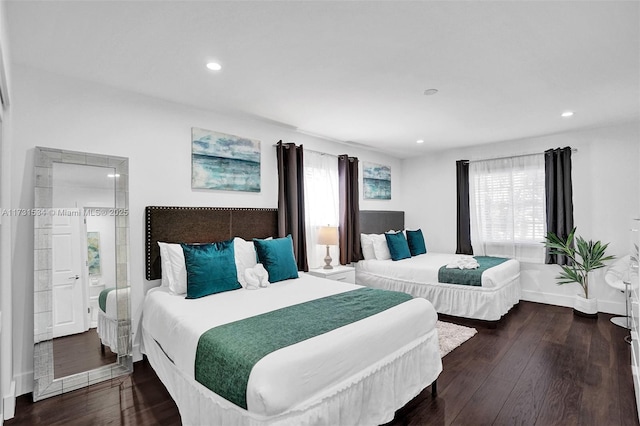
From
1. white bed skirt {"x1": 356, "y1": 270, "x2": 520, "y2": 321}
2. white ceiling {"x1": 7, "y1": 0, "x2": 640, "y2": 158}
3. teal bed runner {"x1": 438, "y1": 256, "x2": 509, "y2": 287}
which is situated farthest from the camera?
teal bed runner {"x1": 438, "y1": 256, "x2": 509, "y2": 287}

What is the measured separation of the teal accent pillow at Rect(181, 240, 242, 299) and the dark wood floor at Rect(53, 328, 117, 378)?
934mm

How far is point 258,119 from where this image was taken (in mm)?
3930

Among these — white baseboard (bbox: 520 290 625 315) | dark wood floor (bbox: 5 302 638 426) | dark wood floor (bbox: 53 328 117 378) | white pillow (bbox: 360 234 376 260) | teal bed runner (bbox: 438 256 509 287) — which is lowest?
dark wood floor (bbox: 5 302 638 426)

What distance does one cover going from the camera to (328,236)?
14.4ft

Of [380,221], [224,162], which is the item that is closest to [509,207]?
[380,221]

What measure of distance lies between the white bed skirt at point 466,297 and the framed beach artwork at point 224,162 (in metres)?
2.45

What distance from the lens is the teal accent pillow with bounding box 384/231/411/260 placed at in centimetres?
509

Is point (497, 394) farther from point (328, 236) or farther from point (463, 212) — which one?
point (463, 212)

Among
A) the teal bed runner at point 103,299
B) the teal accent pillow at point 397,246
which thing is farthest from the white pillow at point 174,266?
the teal accent pillow at point 397,246

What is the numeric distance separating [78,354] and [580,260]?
6013mm

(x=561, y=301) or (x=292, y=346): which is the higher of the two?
(x=292, y=346)

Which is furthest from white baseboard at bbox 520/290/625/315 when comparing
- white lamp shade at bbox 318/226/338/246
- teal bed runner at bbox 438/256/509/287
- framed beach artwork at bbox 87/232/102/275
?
framed beach artwork at bbox 87/232/102/275

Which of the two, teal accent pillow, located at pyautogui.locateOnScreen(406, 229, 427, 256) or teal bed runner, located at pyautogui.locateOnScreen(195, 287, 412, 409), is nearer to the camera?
teal bed runner, located at pyautogui.locateOnScreen(195, 287, 412, 409)

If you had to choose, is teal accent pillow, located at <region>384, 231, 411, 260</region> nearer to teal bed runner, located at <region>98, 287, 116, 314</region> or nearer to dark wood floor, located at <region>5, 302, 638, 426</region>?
dark wood floor, located at <region>5, 302, 638, 426</region>
